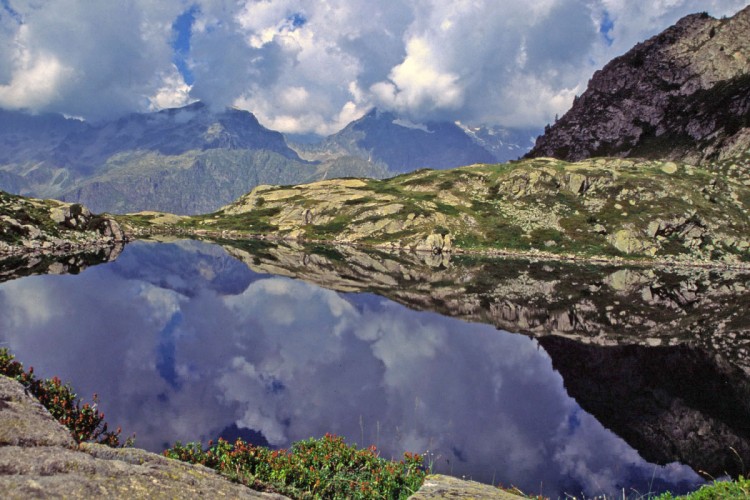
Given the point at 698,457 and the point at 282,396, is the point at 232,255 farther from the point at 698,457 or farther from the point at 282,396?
the point at 698,457

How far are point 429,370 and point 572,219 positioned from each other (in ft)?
498

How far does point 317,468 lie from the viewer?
15625mm

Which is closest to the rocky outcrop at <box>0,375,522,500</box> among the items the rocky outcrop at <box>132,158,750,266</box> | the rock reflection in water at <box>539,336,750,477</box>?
the rock reflection in water at <box>539,336,750,477</box>

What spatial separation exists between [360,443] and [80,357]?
24.6 m

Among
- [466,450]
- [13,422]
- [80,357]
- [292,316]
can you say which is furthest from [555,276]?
[13,422]

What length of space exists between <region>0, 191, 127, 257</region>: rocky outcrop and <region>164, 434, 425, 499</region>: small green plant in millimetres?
110195

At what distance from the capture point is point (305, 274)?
85250mm

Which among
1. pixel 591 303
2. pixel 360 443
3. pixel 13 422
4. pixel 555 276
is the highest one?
pixel 555 276

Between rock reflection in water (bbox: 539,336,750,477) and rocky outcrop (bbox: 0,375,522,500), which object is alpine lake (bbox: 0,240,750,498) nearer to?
rock reflection in water (bbox: 539,336,750,477)

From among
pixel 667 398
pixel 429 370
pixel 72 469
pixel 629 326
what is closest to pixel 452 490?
pixel 72 469

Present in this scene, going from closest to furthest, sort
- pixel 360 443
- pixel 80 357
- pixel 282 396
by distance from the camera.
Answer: pixel 360 443 < pixel 282 396 < pixel 80 357

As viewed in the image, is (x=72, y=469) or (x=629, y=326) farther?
(x=629, y=326)

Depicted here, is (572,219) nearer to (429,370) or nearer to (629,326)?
(629,326)

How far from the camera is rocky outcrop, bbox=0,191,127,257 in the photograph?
10069cm
